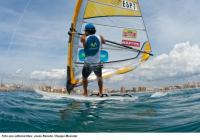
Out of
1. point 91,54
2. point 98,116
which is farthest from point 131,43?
point 98,116

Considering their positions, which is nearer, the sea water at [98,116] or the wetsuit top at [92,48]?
the sea water at [98,116]

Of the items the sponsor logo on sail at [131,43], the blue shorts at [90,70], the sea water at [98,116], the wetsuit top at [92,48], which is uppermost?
the sponsor logo on sail at [131,43]

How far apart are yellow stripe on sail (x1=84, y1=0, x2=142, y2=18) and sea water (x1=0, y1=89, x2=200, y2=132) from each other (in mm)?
1692

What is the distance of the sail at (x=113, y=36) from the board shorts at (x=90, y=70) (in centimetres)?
15

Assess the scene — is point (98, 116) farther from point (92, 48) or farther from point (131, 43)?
point (131, 43)

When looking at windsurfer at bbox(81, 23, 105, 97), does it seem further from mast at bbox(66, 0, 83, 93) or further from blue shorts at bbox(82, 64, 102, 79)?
mast at bbox(66, 0, 83, 93)

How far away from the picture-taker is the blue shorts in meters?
6.46

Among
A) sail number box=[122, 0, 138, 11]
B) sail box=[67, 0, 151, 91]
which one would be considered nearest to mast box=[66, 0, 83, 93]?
sail box=[67, 0, 151, 91]

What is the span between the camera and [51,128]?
4.37 metres

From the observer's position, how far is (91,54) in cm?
639

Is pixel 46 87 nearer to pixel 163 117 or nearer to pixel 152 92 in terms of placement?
pixel 152 92

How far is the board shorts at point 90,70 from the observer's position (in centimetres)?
646

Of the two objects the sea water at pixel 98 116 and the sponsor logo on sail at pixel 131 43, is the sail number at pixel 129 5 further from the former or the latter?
the sea water at pixel 98 116

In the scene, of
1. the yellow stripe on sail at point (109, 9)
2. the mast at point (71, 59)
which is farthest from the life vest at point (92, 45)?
the yellow stripe on sail at point (109, 9)
